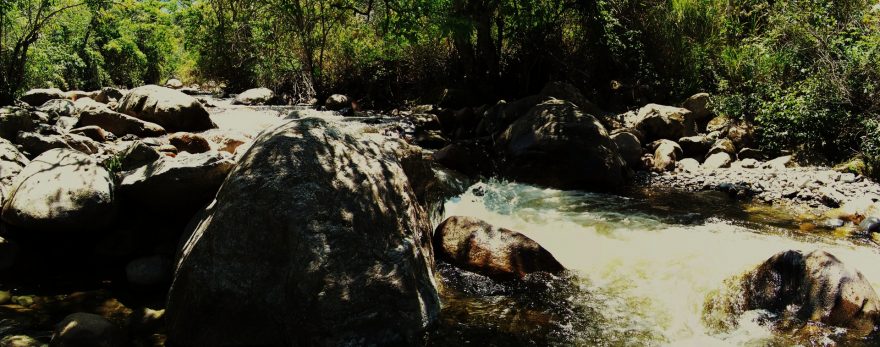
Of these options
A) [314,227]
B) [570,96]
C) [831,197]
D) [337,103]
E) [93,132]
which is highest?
[570,96]

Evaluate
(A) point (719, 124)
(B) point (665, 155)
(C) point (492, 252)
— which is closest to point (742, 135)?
(A) point (719, 124)

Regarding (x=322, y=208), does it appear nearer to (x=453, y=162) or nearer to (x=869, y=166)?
(x=453, y=162)

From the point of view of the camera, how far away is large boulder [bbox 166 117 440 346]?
3.83 metres

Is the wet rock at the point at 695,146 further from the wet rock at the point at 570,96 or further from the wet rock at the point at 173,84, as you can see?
the wet rock at the point at 173,84

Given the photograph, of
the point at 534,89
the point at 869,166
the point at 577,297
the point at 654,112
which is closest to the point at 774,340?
the point at 577,297

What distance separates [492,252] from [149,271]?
3129mm

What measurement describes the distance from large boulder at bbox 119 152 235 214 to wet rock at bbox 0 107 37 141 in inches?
118

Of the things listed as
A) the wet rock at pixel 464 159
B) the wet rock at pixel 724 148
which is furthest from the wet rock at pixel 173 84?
the wet rock at pixel 724 148

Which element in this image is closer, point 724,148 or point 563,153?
point 563,153

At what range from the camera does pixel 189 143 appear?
8.35 meters

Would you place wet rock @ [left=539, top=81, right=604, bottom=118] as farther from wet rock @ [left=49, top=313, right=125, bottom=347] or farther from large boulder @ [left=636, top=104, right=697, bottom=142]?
wet rock @ [left=49, top=313, right=125, bottom=347]

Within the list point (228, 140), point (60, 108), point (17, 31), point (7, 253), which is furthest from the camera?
point (17, 31)

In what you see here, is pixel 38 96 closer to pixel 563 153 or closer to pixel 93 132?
pixel 93 132

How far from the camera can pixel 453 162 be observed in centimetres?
900
